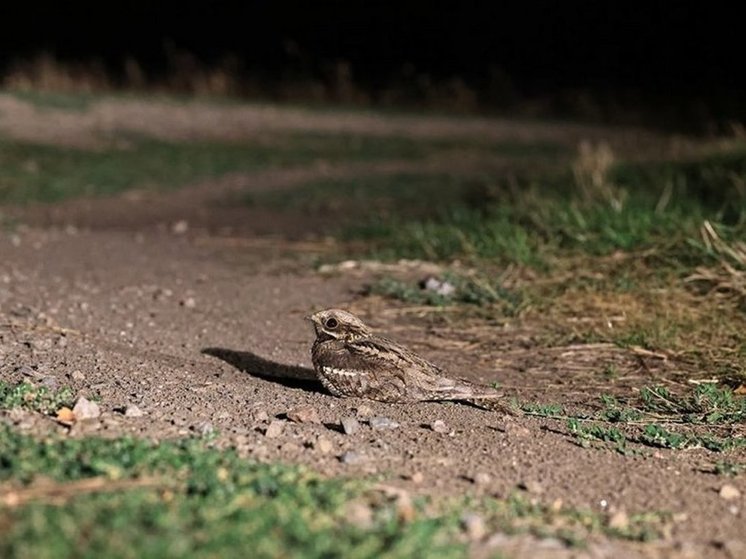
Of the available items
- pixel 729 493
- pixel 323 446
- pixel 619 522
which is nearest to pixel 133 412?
pixel 323 446

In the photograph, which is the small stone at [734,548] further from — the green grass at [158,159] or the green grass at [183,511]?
the green grass at [158,159]

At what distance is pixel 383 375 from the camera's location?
5.56m

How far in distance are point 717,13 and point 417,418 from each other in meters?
26.9

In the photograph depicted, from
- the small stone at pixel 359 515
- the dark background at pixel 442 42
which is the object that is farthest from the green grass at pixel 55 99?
the small stone at pixel 359 515

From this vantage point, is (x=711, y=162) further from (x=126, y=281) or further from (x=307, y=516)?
(x=307, y=516)

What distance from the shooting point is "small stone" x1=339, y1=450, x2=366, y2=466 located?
453cm

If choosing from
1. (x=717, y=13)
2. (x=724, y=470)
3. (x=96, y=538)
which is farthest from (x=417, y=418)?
(x=717, y=13)

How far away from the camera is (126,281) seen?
831 cm

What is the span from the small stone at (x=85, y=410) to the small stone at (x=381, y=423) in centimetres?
94

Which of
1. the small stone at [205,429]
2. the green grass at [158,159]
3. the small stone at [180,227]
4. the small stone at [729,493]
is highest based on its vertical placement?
the small stone at [205,429]

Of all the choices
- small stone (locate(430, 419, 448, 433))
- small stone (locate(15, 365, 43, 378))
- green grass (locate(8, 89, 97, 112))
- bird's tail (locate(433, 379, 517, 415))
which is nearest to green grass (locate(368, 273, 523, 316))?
bird's tail (locate(433, 379, 517, 415))

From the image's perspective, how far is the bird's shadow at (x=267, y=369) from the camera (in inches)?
245

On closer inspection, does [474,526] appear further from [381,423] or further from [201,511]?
[381,423]

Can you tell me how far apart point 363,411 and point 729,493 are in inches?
55.2
